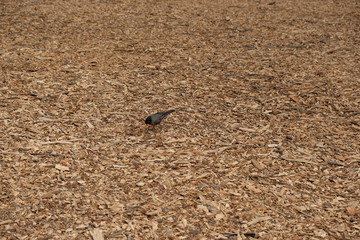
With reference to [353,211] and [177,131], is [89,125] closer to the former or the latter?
[177,131]

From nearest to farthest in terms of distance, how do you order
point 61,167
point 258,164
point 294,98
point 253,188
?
point 253,188, point 61,167, point 258,164, point 294,98

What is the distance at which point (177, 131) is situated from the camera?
14.3 feet

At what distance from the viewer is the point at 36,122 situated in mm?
4398

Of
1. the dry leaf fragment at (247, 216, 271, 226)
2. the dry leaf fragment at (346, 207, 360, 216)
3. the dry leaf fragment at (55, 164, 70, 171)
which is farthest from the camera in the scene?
the dry leaf fragment at (55, 164, 70, 171)

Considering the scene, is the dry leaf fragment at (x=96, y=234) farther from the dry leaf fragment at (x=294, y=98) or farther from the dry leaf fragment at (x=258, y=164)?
the dry leaf fragment at (x=294, y=98)

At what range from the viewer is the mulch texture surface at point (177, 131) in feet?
10.6

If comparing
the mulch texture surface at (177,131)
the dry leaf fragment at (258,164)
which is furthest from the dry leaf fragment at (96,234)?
the dry leaf fragment at (258,164)

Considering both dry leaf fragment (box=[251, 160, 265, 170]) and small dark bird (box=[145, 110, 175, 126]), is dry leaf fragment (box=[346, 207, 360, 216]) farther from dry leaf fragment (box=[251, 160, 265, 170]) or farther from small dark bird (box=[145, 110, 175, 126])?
small dark bird (box=[145, 110, 175, 126])

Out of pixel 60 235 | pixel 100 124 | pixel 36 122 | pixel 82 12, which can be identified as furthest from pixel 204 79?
pixel 82 12

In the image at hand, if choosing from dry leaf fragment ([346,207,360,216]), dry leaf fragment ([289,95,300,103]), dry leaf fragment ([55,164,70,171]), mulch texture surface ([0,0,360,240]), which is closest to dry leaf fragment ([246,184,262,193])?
mulch texture surface ([0,0,360,240])

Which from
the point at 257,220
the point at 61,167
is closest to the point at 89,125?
the point at 61,167

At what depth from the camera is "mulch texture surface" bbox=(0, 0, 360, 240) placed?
3240mm

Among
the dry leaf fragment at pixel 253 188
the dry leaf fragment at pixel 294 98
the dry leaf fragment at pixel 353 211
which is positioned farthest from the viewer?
the dry leaf fragment at pixel 294 98

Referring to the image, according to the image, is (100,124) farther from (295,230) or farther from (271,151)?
(295,230)
